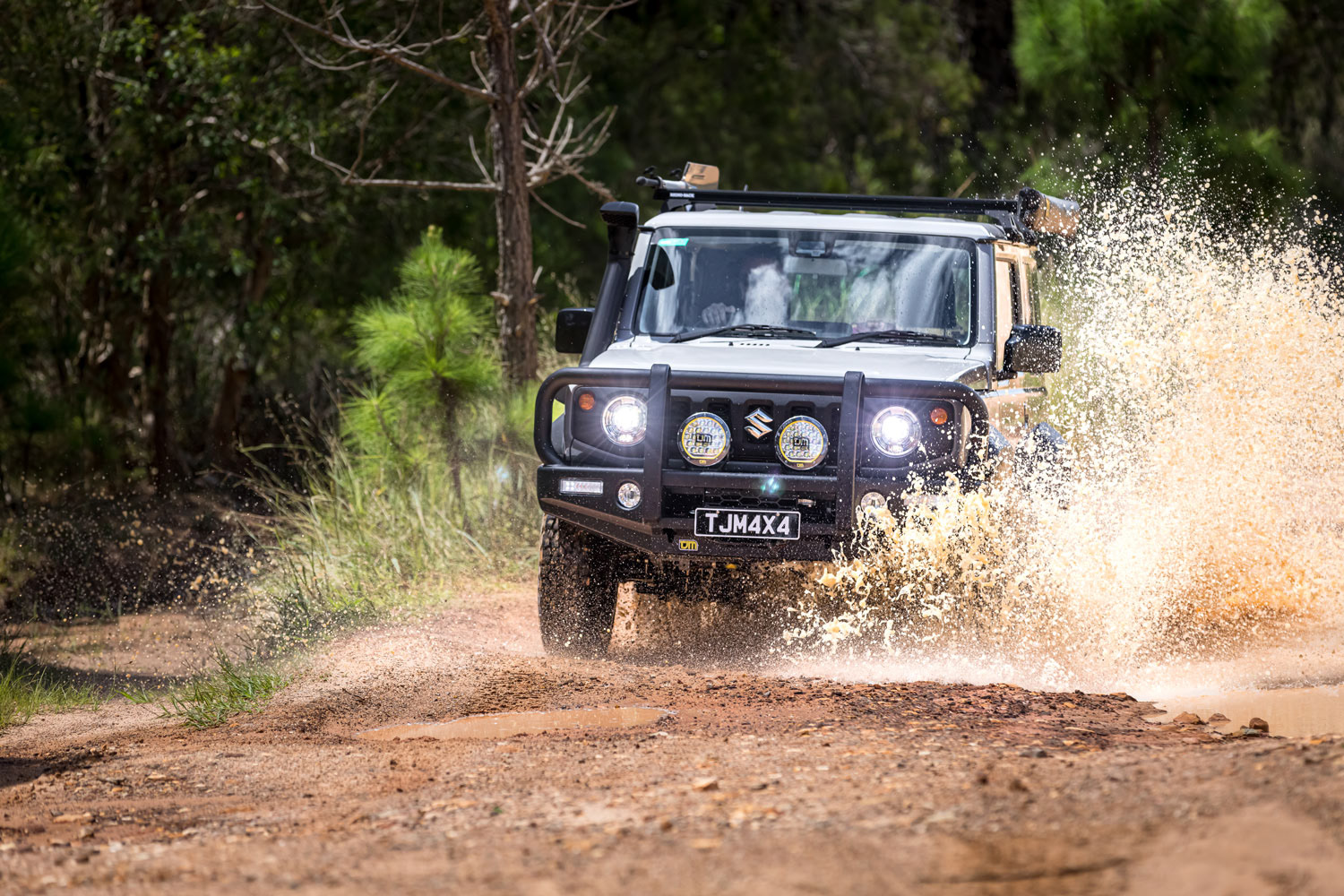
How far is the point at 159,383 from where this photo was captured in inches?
653

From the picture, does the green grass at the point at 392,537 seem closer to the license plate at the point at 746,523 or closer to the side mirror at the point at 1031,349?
the license plate at the point at 746,523

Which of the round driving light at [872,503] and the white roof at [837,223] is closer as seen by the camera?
the round driving light at [872,503]

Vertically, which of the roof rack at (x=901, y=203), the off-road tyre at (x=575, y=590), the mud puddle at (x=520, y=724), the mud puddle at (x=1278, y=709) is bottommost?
the mud puddle at (x=520, y=724)

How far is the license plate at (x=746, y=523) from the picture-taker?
20.6 feet

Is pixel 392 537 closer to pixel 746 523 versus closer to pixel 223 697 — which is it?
pixel 223 697

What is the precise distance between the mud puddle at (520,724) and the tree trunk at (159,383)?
1095 cm

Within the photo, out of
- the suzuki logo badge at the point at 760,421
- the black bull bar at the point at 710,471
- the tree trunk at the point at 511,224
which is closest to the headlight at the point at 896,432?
the black bull bar at the point at 710,471

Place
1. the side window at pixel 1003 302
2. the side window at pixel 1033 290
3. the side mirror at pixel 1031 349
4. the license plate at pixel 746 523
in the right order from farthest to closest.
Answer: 1. the side window at pixel 1033 290
2. the side window at pixel 1003 302
3. the side mirror at pixel 1031 349
4. the license plate at pixel 746 523

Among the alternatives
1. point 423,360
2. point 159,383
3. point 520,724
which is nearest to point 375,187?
point 159,383

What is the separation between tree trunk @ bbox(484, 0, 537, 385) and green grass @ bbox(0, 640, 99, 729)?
399cm

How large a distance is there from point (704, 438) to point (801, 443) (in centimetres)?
41

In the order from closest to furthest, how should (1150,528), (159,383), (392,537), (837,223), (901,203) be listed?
(1150,528) → (837,223) → (901,203) → (392,537) → (159,383)

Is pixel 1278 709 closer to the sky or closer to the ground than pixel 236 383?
closer to the ground

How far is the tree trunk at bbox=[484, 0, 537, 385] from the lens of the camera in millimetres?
11461
